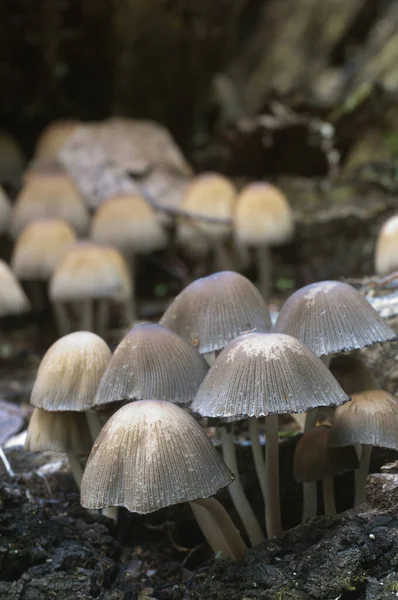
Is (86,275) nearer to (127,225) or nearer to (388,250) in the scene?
(127,225)

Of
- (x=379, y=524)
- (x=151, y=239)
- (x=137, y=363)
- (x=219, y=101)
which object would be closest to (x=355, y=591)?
(x=379, y=524)

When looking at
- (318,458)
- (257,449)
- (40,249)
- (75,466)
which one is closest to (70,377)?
(75,466)

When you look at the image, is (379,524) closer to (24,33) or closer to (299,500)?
(299,500)

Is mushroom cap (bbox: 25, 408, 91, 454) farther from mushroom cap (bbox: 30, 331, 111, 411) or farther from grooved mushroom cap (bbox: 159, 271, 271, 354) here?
grooved mushroom cap (bbox: 159, 271, 271, 354)

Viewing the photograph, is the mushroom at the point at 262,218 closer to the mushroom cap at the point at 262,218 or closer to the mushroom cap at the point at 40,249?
the mushroom cap at the point at 262,218

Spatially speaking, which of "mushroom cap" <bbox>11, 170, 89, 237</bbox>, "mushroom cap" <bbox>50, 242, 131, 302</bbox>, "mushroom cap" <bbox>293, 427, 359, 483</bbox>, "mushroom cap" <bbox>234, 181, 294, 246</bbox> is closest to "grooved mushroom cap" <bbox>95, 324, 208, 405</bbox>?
"mushroom cap" <bbox>293, 427, 359, 483</bbox>

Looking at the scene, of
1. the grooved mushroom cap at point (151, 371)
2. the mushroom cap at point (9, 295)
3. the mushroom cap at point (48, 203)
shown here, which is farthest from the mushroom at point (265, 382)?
the mushroom cap at point (48, 203)

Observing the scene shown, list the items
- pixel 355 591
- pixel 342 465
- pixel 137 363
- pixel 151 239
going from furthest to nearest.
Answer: pixel 151 239
pixel 342 465
pixel 137 363
pixel 355 591
